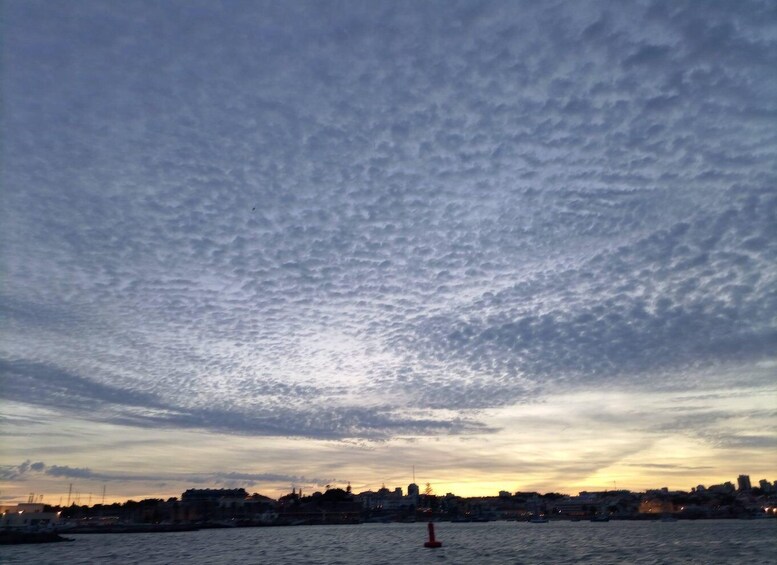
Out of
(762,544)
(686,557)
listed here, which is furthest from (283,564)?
(762,544)

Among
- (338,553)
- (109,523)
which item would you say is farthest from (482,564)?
(109,523)

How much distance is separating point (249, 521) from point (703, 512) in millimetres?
142353

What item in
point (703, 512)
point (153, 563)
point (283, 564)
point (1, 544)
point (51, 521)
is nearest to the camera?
point (283, 564)

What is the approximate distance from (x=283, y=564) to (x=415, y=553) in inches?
710

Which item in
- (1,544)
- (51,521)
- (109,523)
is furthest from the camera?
(109,523)

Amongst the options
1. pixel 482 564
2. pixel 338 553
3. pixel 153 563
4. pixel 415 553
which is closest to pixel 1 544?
pixel 153 563

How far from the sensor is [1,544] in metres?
91.9

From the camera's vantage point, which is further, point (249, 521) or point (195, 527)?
point (249, 521)

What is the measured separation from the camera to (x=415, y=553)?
6962 cm

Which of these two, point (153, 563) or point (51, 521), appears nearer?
point (153, 563)

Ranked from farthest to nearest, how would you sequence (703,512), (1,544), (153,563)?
(703,512), (1,544), (153,563)

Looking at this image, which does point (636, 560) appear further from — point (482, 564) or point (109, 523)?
point (109, 523)

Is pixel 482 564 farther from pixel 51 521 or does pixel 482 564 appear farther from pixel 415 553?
pixel 51 521

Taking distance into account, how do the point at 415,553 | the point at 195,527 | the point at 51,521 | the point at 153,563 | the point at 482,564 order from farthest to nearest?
1. the point at 195,527
2. the point at 51,521
3. the point at 415,553
4. the point at 153,563
5. the point at 482,564
